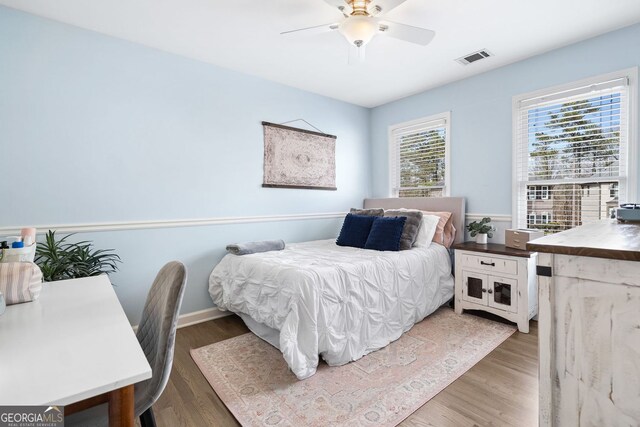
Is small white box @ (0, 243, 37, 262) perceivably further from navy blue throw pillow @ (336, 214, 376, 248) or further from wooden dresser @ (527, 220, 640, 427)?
navy blue throw pillow @ (336, 214, 376, 248)

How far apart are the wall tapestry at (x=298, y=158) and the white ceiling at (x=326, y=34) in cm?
66

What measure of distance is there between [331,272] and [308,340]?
1.60ft

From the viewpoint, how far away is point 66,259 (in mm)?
2127

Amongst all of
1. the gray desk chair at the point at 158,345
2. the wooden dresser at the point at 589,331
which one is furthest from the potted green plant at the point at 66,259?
the wooden dresser at the point at 589,331

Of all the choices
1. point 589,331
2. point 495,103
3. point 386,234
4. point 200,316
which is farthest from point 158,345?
point 495,103

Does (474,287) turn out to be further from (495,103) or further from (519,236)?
(495,103)

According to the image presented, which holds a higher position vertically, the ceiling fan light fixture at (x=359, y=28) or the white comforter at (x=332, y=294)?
the ceiling fan light fixture at (x=359, y=28)

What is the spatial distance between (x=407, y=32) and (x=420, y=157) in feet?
6.82

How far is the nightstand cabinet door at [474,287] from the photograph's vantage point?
2883 mm

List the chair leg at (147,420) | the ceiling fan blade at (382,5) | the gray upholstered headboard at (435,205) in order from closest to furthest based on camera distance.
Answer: the chair leg at (147,420) < the ceiling fan blade at (382,5) < the gray upholstered headboard at (435,205)

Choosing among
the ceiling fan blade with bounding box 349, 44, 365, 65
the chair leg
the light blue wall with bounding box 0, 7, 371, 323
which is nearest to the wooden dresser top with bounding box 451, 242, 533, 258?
the light blue wall with bounding box 0, 7, 371, 323

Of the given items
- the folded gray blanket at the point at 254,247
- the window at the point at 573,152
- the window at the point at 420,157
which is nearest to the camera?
the window at the point at 573,152

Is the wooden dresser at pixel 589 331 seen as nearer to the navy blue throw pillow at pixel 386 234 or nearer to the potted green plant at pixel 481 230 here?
the navy blue throw pillow at pixel 386 234

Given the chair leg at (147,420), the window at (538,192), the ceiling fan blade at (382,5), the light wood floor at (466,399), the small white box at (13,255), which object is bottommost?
the light wood floor at (466,399)
